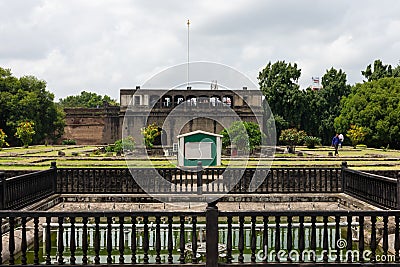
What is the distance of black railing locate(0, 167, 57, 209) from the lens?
745 cm

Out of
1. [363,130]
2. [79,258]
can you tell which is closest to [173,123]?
[363,130]

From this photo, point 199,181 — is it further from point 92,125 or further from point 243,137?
point 92,125

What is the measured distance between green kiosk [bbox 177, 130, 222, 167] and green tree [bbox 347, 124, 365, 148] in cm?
1634

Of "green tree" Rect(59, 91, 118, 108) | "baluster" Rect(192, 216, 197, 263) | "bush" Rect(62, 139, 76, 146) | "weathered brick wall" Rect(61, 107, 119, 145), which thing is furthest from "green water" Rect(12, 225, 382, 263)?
"green tree" Rect(59, 91, 118, 108)

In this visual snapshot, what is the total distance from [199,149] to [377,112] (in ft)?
63.3

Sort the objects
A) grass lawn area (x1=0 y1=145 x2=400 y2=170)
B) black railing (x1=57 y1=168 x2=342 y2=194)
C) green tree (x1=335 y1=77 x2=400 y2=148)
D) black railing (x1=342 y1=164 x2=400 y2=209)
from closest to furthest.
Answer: black railing (x1=342 y1=164 x2=400 y2=209) → black railing (x1=57 y1=168 x2=342 y2=194) → grass lawn area (x1=0 y1=145 x2=400 y2=170) → green tree (x1=335 y1=77 x2=400 y2=148)

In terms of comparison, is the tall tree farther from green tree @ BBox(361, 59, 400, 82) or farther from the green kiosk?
the green kiosk

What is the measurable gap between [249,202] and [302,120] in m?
30.6

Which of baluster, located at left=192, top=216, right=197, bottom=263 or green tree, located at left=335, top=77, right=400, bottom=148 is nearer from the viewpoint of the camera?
baluster, located at left=192, top=216, right=197, bottom=263

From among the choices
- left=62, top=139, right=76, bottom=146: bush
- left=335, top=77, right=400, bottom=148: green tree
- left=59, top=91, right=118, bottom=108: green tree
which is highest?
left=59, top=91, right=118, bottom=108: green tree

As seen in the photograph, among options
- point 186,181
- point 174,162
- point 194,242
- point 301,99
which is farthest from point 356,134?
point 194,242

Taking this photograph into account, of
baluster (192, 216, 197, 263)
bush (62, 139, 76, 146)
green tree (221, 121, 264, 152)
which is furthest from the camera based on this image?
bush (62, 139, 76, 146)

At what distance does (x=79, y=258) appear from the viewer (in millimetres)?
6566

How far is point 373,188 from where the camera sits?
27.4 feet
